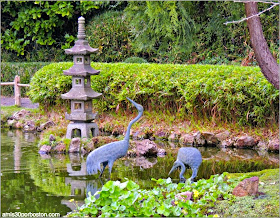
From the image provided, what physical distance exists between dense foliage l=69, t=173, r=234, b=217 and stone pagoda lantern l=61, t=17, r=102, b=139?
13.2 feet

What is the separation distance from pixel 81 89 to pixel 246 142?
3217mm

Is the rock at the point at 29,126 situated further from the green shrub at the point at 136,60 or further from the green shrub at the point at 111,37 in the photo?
the green shrub at the point at 111,37

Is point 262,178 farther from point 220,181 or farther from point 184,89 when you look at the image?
point 184,89

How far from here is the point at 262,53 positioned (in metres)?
6.36

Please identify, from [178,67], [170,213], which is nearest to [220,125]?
[178,67]

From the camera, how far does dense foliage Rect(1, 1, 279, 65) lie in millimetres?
13664

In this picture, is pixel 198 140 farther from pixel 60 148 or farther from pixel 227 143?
pixel 60 148

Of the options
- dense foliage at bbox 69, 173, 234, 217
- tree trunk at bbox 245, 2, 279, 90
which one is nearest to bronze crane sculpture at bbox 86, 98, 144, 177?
dense foliage at bbox 69, 173, 234, 217

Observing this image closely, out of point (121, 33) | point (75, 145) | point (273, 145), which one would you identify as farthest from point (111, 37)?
point (273, 145)

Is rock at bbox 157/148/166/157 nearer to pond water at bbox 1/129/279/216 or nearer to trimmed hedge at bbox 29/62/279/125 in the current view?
pond water at bbox 1/129/279/216

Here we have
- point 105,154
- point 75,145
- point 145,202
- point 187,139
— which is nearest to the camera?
point 145,202

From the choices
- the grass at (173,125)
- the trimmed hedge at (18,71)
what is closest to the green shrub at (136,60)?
the grass at (173,125)

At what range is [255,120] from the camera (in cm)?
1005

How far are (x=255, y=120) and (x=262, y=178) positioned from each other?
138 inches
